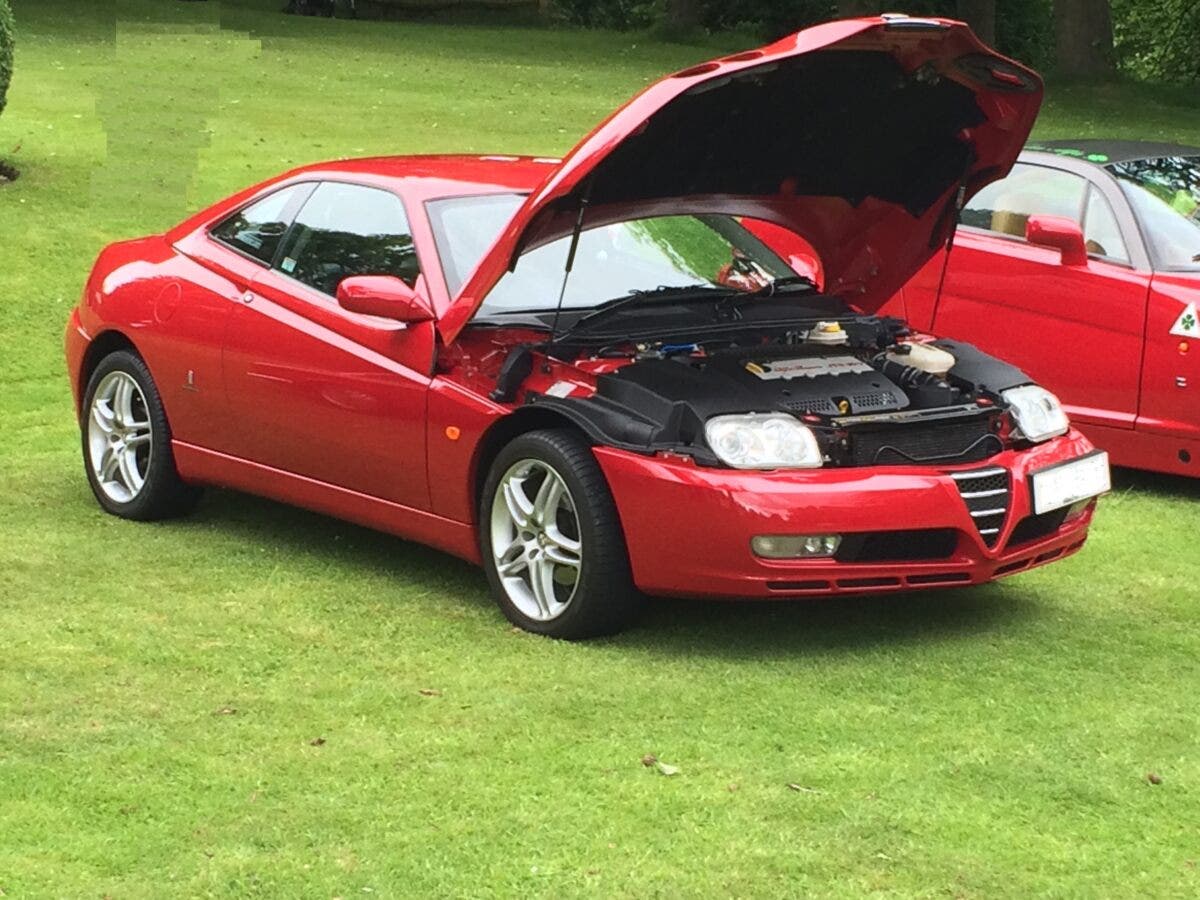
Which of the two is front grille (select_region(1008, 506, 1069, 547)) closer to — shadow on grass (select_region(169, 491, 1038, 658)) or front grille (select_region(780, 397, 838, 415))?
shadow on grass (select_region(169, 491, 1038, 658))

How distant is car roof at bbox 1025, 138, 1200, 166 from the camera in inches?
348

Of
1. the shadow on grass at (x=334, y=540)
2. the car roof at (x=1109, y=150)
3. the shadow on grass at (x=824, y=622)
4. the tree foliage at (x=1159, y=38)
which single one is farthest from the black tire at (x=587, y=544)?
the tree foliage at (x=1159, y=38)

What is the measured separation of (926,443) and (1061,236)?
109 inches

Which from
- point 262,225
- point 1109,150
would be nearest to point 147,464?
point 262,225

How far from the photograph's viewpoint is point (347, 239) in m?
6.77

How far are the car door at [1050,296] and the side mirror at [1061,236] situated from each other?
44mm

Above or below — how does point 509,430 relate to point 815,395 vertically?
below

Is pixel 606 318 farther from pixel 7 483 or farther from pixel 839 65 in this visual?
pixel 7 483

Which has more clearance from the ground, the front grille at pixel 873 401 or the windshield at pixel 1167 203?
the windshield at pixel 1167 203

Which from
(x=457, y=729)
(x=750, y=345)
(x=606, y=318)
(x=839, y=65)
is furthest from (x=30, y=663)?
(x=839, y=65)

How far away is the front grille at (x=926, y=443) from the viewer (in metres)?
5.73

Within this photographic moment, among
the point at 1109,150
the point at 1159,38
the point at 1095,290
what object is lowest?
the point at 1095,290

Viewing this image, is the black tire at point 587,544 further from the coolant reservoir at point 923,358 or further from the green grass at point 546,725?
the coolant reservoir at point 923,358

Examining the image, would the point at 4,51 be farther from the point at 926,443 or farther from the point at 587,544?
the point at 926,443
